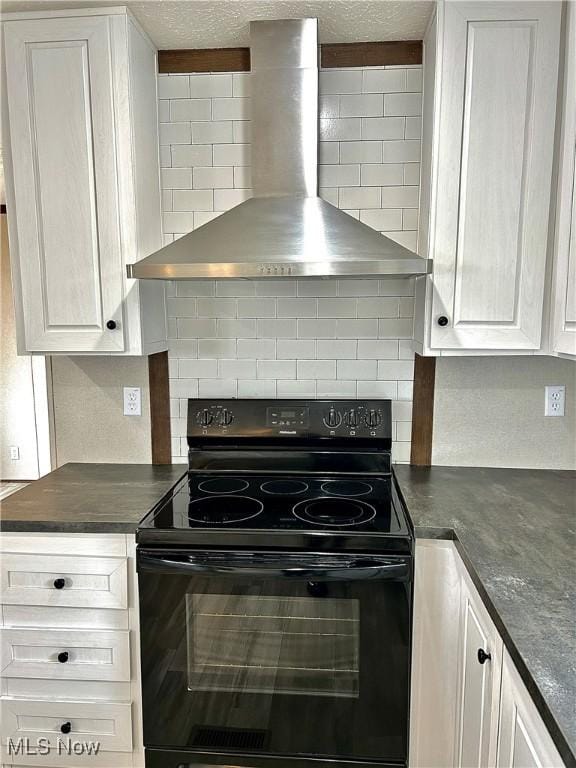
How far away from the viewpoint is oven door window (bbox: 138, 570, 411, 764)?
63.3 inches

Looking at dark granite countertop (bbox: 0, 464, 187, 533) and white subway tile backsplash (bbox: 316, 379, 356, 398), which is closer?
dark granite countertop (bbox: 0, 464, 187, 533)

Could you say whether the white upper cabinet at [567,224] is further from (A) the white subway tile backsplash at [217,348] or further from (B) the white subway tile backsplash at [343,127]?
(A) the white subway tile backsplash at [217,348]

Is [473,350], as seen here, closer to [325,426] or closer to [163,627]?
[325,426]

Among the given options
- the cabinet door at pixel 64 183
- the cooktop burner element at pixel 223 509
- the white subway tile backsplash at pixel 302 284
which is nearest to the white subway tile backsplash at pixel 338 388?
the white subway tile backsplash at pixel 302 284

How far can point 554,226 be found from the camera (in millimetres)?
1783

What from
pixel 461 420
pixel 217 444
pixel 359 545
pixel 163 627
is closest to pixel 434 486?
pixel 461 420

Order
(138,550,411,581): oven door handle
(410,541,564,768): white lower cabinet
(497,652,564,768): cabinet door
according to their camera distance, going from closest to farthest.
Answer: (497,652,564,768): cabinet door
(410,541,564,768): white lower cabinet
(138,550,411,581): oven door handle

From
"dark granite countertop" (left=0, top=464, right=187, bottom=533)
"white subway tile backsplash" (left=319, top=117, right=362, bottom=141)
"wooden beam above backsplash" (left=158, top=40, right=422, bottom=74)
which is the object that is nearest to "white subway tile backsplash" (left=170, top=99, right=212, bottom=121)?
"wooden beam above backsplash" (left=158, top=40, right=422, bottom=74)

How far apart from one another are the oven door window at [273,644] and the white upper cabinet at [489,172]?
0.92 metres

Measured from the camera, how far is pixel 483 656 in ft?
4.22

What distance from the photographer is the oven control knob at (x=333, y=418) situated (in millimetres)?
2172

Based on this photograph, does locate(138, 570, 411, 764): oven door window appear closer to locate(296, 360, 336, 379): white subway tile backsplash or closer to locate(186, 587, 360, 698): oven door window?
locate(186, 587, 360, 698): oven door window

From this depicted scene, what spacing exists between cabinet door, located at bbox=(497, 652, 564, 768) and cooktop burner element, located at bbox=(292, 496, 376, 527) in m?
0.64

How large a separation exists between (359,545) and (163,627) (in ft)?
2.08
